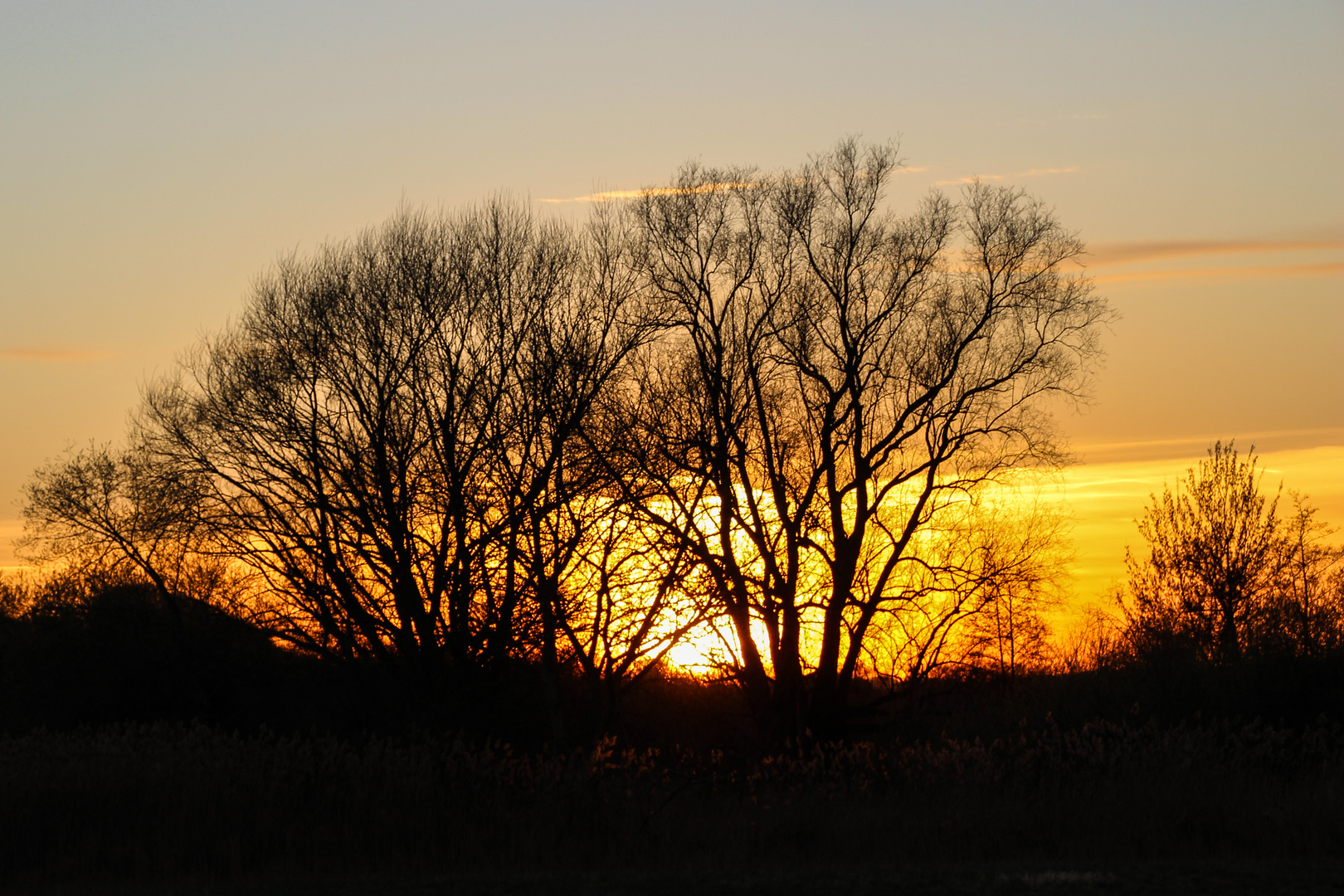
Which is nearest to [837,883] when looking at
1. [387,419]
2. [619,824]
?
[619,824]

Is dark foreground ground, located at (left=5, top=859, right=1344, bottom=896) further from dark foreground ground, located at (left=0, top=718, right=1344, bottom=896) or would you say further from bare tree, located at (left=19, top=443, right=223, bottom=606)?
bare tree, located at (left=19, top=443, right=223, bottom=606)

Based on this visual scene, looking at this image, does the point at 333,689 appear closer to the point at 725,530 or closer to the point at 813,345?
the point at 725,530

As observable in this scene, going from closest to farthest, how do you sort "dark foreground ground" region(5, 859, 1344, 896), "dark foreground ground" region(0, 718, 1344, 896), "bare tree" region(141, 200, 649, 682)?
1. "dark foreground ground" region(5, 859, 1344, 896)
2. "dark foreground ground" region(0, 718, 1344, 896)
3. "bare tree" region(141, 200, 649, 682)

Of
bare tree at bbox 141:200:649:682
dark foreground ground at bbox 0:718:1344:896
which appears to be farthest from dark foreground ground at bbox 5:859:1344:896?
bare tree at bbox 141:200:649:682

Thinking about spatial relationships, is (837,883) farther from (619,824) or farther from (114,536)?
(114,536)

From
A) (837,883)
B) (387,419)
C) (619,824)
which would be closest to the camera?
(837,883)

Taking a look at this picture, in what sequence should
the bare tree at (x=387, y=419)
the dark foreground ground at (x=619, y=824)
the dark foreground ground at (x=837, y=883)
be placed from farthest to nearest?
1. the bare tree at (x=387, y=419)
2. the dark foreground ground at (x=619, y=824)
3. the dark foreground ground at (x=837, y=883)

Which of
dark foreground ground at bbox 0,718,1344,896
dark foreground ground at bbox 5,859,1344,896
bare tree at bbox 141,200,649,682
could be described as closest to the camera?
dark foreground ground at bbox 5,859,1344,896

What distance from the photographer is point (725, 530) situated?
28594mm

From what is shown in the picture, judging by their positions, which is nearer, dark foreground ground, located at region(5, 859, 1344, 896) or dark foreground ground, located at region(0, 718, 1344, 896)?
dark foreground ground, located at region(5, 859, 1344, 896)

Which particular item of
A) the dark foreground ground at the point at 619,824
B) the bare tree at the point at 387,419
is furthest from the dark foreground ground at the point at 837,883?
the bare tree at the point at 387,419

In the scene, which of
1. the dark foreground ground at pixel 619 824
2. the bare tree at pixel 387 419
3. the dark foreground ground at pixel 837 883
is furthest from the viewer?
the bare tree at pixel 387 419

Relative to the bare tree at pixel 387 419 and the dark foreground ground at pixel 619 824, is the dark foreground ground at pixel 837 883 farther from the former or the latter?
the bare tree at pixel 387 419

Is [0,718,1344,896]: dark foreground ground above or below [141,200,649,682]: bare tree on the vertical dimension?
below
